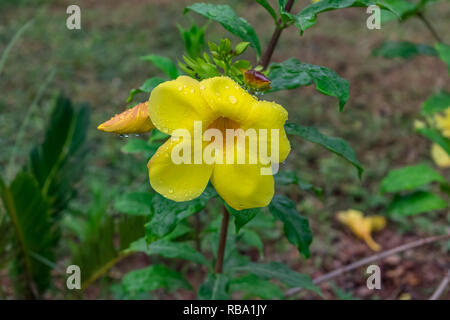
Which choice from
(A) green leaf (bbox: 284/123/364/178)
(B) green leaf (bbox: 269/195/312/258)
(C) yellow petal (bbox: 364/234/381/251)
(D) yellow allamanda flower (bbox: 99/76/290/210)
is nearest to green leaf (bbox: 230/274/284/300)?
(B) green leaf (bbox: 269/195/312/258)

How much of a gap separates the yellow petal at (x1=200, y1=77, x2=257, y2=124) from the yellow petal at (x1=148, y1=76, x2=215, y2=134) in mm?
17

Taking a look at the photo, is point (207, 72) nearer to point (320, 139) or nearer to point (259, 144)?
point (259, 144)

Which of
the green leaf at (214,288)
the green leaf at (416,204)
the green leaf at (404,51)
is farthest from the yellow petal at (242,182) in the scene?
the green leaf at (404,51)

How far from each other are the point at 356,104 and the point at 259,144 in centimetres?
288

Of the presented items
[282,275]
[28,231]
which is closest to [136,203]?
[28,231]

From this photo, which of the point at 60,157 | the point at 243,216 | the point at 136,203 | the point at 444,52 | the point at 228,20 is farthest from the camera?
the point at 60,157

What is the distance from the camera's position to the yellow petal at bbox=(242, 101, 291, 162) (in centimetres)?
82

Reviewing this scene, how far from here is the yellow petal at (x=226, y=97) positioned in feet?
2.66

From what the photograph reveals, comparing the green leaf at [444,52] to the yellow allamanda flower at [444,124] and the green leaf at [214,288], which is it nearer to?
the yellow allamanda flower at [444,124]

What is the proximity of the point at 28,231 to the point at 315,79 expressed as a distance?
1335mm

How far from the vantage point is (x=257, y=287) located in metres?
1.43

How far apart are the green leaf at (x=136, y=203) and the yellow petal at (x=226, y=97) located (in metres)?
0.84

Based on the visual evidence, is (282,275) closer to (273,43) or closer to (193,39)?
(273,43)
